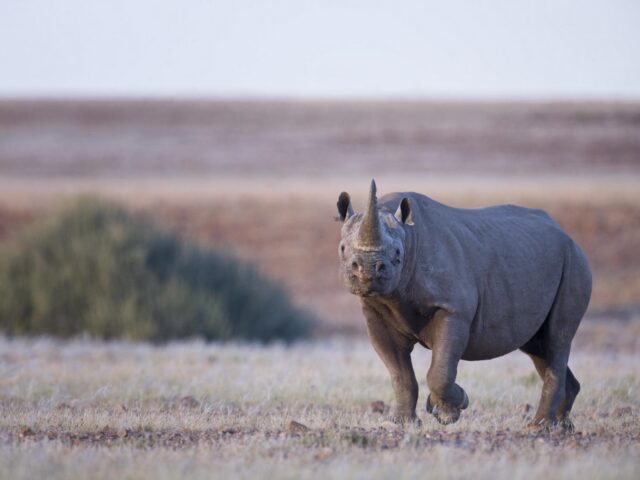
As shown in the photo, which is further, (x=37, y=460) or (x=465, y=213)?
(x=465, y=213)

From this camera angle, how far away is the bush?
2155 cm

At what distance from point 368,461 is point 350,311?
23.8 meters

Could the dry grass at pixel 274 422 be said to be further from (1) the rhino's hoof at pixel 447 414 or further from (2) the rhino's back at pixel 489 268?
(2) the rhino's back at pixel 489 268

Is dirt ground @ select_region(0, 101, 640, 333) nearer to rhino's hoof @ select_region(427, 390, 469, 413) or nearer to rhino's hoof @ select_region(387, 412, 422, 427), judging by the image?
rhino's hoof @ select_region(387, 412, 422, 427)

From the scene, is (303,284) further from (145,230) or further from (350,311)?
(145,230)

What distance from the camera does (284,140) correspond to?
80.5 metres

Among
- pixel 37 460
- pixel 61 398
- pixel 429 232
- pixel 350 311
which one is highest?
pixel 429 232

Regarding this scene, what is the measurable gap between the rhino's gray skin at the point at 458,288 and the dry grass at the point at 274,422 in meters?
0.42

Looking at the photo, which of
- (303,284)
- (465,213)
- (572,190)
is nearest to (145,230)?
(303,284)

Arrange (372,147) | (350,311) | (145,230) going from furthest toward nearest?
(372,147) < (350,311) < (145,230)

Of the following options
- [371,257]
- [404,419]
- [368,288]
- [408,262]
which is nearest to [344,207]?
[408,262]

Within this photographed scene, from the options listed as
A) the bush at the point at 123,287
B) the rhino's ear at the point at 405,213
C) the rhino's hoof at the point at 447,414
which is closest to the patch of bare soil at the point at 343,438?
the rhino's hoof at the point at 447,414

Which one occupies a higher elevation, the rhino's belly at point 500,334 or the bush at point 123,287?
the rhino's belly at point 500,334

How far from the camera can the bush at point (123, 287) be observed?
21547 mm
